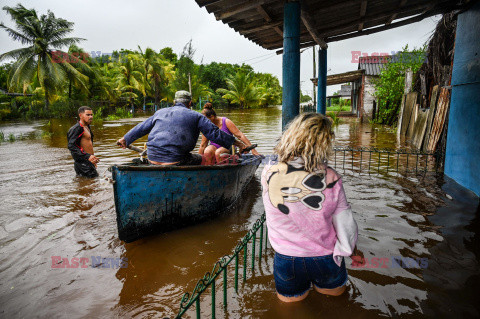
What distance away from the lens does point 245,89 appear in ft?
129

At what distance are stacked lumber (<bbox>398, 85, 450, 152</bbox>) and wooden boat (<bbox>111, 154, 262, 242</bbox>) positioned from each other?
16.7 feet

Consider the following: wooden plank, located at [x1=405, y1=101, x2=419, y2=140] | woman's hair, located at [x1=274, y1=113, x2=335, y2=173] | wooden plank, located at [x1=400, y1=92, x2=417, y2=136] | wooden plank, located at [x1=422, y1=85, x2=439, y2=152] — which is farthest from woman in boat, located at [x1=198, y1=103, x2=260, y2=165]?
wooden plank, located at [x1=400, y1=92, x2=417, y2=136]

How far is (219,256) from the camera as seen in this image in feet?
10.5

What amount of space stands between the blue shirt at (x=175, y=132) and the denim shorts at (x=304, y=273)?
2202 mm

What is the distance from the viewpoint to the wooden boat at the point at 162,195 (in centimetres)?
316

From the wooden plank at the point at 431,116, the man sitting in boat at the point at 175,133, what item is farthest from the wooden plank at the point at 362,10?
the man sitting in boat at the point at 175,133

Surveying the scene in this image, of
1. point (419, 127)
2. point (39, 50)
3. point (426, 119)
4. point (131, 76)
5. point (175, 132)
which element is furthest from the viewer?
point (131, 76)

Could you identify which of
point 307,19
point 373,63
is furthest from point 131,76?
point 307,19

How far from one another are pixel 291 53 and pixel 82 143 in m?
4.81

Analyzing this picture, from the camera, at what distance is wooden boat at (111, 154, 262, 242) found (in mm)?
3162

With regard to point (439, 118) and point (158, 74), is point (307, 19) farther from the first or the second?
point (158, 74)

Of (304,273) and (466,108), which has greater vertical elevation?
(466,108)

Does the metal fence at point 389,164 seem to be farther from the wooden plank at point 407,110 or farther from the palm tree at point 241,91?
the palm tree at point 241,91

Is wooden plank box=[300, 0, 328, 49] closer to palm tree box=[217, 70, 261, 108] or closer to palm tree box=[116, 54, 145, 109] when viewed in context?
palm tree box=[116, 54, 145, 109]
